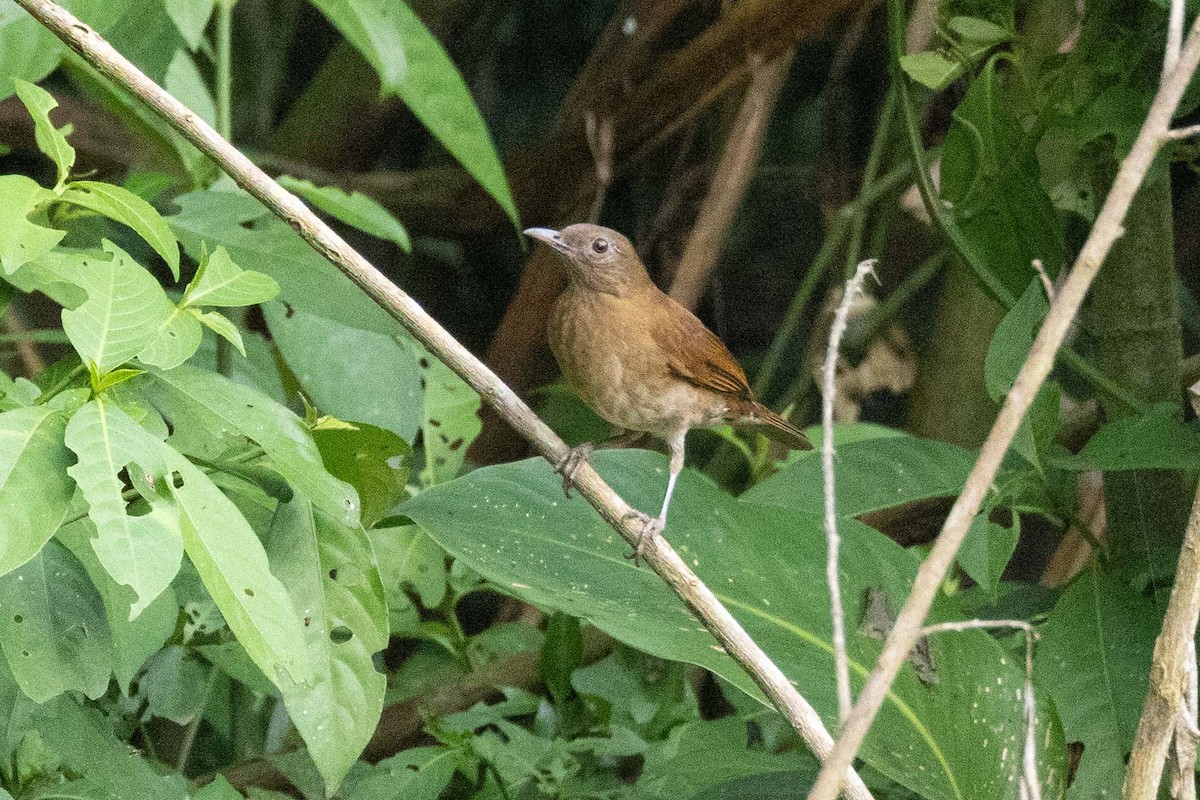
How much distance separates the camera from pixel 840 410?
4457 millimetres

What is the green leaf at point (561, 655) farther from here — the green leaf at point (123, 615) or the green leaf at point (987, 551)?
the green leaf at point (123, 615)

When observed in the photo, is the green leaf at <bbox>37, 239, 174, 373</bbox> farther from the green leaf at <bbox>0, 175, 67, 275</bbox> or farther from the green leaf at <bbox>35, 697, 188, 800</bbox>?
the green leaf at <bbox>35, 697, 188, 800</bbox>

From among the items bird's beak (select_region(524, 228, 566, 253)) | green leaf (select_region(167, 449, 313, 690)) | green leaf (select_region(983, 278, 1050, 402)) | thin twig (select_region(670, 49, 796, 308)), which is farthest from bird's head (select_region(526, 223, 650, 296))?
green leaf (select_region(167, 449, 313, 690))

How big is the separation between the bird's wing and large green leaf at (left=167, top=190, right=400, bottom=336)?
974mm

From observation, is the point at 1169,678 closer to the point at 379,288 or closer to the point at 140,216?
the point at 379,288

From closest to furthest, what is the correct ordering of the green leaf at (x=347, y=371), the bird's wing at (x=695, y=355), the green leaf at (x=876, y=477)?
the green leaf at (x=876, y=477), the green leaf at (x=347, y=371), the bird's wing at (x=695, y=355)

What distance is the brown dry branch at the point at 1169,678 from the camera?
4.80 ft

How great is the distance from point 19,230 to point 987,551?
149cm

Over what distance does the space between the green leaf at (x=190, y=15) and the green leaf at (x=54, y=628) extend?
819mm

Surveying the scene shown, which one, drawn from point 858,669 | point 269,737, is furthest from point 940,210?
point 269,737

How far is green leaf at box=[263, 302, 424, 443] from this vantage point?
8.46 ft

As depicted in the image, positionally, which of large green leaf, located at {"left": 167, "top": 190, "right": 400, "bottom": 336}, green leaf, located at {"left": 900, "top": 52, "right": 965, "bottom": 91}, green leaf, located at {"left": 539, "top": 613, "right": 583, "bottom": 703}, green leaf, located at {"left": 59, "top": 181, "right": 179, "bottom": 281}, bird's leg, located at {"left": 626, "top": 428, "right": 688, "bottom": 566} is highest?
green leaf, located at {"left": 900, "top": 52, "right": 965, "bottom": 91}

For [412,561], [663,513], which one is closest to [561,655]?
[412,561]

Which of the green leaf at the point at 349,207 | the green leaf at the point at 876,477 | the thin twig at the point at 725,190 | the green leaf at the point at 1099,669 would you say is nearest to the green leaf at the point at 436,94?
the green leaf at the point at 349,207
